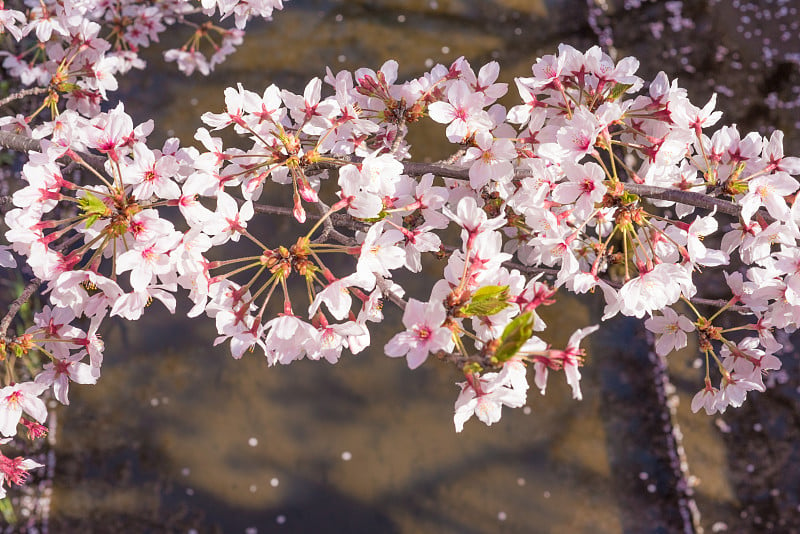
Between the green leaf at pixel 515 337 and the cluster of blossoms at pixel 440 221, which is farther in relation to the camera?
the cluster of blossoms at pixel 440 221

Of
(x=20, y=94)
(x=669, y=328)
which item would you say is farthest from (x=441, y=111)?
(x=20, y=94)

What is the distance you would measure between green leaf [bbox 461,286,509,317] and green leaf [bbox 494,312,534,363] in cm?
4

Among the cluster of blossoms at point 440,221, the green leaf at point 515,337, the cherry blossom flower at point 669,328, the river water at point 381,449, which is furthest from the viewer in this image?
the river water at point 381,449

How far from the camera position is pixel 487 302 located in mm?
693

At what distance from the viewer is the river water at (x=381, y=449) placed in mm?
2170

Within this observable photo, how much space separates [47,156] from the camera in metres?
0.78

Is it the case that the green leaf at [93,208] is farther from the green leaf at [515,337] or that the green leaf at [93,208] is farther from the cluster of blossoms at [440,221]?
the green leaf at [515,337]

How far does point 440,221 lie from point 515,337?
1.05ft

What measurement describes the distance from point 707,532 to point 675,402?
0.48 meters

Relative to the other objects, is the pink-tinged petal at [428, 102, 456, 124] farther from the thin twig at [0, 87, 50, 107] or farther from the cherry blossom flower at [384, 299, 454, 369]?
the thin twig at [0, 87, 50, 107]

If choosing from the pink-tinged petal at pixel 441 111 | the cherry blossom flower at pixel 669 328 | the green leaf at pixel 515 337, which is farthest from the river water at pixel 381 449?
the green leaf at pixel 515 337

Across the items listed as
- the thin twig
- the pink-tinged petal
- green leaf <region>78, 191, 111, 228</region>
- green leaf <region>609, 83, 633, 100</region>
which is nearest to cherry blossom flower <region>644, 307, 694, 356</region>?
green leaf <region>609, 83, 633, 100</region>

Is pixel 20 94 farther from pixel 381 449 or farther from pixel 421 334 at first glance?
pixel 381 449

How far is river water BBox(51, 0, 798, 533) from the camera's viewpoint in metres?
2.17
